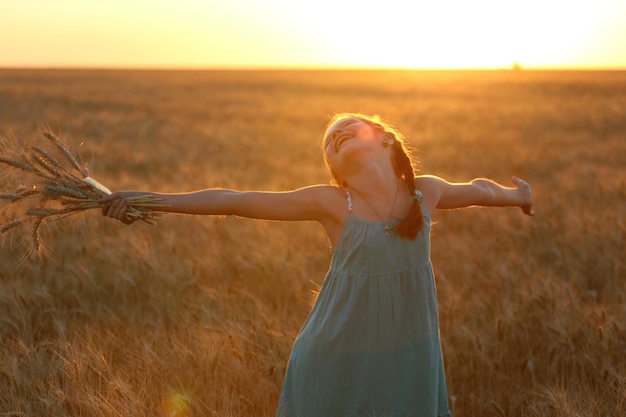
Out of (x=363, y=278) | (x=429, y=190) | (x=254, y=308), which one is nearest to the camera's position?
(x=363, y=278)

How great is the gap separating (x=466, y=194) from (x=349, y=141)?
525mm

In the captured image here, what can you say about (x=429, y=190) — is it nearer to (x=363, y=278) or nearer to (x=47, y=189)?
(x=363, y=278)

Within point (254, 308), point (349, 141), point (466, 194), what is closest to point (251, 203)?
point (349, 141)

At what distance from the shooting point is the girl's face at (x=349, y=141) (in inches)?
84.8

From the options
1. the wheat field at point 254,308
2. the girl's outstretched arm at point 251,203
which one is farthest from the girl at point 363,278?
the wheat field at point 254,308

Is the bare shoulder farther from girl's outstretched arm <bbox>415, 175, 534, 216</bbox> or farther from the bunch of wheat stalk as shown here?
the bunch of wheat stalk

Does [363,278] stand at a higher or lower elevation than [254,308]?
higher

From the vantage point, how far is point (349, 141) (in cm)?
216

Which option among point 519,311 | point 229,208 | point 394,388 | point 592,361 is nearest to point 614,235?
point 519,311

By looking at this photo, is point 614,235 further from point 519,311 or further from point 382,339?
point 382,339

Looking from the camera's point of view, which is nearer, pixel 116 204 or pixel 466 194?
pixel 116 204

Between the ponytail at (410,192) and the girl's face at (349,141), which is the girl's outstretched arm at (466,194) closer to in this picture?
the ponytail at (410,192)

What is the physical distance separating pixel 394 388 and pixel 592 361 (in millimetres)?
1100

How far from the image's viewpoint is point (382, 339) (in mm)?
2180
